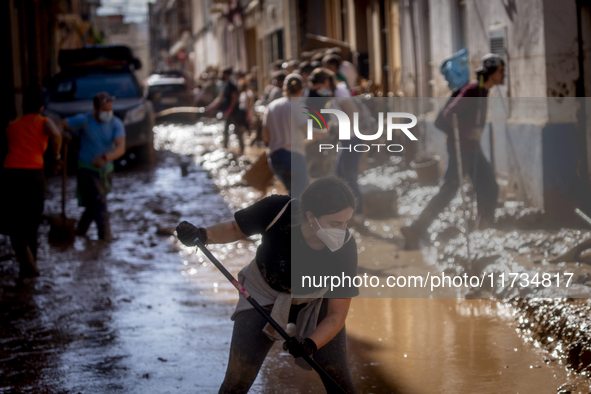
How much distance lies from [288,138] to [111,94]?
27.7 feet

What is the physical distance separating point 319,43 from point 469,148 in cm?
1113

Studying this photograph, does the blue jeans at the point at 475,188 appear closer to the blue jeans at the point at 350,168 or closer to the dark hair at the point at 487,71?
the dark hair at the point at 487,71

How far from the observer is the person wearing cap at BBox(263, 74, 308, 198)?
7980mm

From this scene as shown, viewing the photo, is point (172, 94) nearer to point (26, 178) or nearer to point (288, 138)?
point (288, 138)

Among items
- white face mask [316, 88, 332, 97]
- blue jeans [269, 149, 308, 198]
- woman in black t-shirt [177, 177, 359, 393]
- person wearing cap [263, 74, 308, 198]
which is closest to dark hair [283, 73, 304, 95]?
person wearing cap [263, 74, 308, 198]

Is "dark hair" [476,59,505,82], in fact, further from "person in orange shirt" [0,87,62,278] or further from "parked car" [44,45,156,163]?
"parked car" [44,45,156,163]

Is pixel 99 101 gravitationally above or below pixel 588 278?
Result: above

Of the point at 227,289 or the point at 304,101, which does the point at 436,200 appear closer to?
the point at 304,101

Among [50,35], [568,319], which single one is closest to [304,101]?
[568,319]

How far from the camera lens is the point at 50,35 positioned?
27.4m

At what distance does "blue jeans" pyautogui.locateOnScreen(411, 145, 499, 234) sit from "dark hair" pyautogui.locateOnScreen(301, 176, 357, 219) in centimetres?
444

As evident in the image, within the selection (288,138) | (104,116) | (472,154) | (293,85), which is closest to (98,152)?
(104,116)

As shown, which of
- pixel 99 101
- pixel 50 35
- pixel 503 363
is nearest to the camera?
pixel 503 363

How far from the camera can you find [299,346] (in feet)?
10.5
